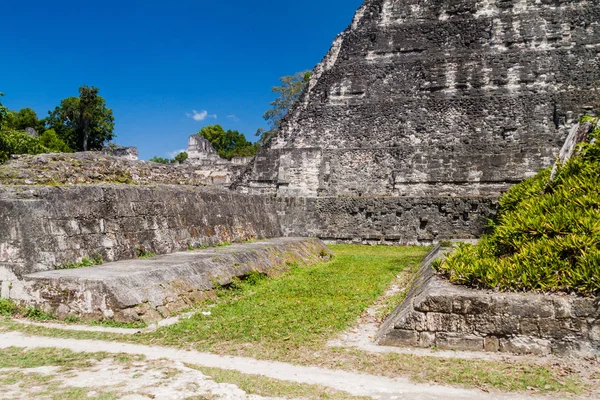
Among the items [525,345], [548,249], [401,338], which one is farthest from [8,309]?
[548,249]

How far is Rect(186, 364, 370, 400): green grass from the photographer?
292cm

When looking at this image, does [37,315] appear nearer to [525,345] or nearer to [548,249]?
[525,345]

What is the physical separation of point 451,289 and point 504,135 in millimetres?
13601

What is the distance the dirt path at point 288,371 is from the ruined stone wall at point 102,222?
4.26ft

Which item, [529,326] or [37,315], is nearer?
[529,326]

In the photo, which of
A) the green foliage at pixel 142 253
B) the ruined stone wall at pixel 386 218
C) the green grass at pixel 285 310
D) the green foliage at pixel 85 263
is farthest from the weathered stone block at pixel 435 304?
the ruined stone wall at pixel 386 218

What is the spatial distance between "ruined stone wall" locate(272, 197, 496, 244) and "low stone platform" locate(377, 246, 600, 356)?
30.7ft

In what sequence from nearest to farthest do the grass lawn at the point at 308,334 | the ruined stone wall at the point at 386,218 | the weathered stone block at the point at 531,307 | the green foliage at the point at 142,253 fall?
the grass lawn at the point at 308,334
the weathered stone block at the point at 531,307
the green foliage at the point at 142,253
the ruined stone wall at the point at 386,218

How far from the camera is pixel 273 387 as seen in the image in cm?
304

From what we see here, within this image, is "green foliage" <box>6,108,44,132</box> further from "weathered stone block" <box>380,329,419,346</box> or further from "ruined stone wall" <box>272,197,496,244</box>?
"weathered stone block" <box>380,329,419,346</box>

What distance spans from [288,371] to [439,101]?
1543 cm

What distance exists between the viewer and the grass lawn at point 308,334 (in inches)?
127

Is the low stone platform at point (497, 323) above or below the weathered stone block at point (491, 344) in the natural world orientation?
above

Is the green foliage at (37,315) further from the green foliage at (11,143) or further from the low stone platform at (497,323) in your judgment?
the green foliage at (11,143)
